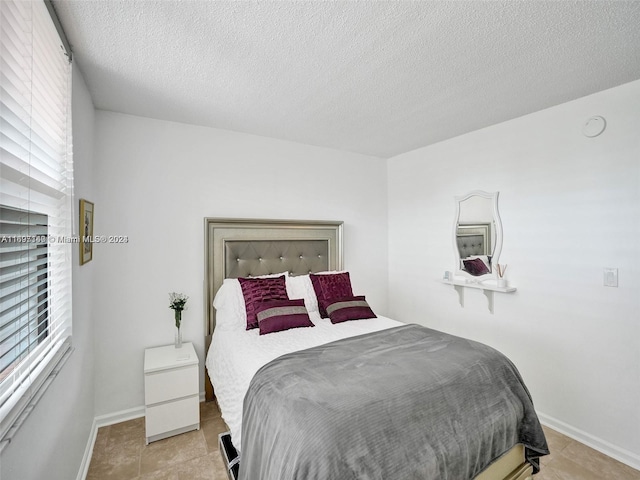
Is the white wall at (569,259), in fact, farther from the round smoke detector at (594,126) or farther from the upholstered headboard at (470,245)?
the upholstered headboard at (470,245)

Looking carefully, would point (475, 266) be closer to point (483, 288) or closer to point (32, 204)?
point (483, 288)

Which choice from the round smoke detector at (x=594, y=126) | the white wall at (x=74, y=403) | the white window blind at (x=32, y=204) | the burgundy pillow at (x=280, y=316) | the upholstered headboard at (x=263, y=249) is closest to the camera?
the white window blind at (x=32, y=204)

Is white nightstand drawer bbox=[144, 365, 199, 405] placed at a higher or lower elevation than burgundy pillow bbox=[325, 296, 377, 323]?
lower

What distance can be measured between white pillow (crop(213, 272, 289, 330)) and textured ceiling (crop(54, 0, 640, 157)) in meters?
1.50

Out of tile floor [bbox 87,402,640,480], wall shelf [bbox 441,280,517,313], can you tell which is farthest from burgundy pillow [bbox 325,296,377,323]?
tile floor [bbox 87,402,640,480]

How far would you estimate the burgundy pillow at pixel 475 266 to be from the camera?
2959 mm

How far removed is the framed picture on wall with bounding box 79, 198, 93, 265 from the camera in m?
1.89

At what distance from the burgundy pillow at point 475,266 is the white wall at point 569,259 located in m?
0.20

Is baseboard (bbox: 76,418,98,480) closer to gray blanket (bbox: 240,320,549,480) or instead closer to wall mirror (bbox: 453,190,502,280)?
gray blanket (bbox: 240,320,549,480)

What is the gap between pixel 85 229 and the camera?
6.46ft

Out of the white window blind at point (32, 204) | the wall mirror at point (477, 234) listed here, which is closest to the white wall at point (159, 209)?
the white window blind at point (32, 204)

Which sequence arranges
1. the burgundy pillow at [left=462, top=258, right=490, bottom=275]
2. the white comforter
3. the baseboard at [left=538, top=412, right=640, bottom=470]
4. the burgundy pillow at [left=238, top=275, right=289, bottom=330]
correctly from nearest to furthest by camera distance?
the white comforter → the baseboard at [left=538, top=412, right=640, bottom=470] → the burgundy pillow at [left=238, top=275, right=289, bottom=330] → the burgundy pillow at [left=462, top=258, right=490, bottom=275]

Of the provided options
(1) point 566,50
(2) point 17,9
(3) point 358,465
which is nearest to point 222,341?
(3) point 358,465

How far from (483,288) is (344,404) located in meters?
2.10
